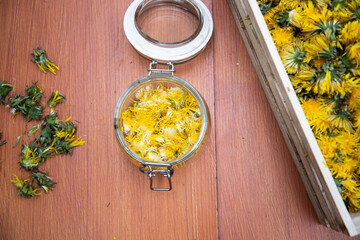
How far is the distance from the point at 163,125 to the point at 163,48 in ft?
0.63

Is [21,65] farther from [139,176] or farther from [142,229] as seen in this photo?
[142,229]

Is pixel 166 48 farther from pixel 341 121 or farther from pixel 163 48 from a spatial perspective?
pixel 341 121

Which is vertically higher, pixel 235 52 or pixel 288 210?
pixel 235 52

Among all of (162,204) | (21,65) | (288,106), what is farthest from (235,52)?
(21,65)

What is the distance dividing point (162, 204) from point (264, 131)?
1.06 feet

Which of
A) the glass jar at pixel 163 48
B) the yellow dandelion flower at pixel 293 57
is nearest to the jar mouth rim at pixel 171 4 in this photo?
the glass jar at pixel 163 48

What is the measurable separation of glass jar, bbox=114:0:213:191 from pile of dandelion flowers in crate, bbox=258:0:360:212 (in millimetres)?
198

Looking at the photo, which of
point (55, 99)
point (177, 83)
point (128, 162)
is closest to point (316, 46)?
point (177, 83)

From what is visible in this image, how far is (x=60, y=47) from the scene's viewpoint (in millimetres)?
716

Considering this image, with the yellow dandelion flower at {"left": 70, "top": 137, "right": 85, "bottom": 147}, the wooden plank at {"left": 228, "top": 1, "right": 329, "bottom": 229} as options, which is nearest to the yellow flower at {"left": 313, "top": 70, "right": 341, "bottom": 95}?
the wooden plank at {"left": 228, "top": 1, "right": 329, "bottom": 229}

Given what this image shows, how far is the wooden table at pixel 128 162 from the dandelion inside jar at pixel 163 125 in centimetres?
8

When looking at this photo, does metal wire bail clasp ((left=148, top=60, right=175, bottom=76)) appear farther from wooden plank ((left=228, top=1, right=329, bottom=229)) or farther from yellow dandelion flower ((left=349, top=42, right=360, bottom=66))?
yellow dandelion flower ((left=349, top=42, right=360, bottom=66))

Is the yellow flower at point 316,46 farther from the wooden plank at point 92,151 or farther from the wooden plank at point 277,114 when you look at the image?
the wooden plank at point 92,151

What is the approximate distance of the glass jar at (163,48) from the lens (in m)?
0.58
